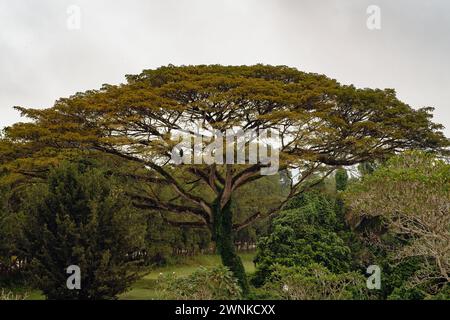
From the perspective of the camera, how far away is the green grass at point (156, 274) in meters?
19.2

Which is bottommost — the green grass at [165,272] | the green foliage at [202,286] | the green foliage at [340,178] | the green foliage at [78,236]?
the green grass at [165,272]

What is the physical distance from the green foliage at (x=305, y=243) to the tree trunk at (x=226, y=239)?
995 mm

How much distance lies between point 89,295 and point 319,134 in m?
11.8

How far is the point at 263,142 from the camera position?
20062mm

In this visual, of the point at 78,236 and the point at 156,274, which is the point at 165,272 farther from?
the point at 78,236

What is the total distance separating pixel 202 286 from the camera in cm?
1247

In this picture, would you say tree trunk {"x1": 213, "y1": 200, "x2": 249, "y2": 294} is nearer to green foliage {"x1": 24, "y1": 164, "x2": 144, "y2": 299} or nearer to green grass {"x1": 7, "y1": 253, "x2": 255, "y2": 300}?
green grass {"x1": 7, "y1": 253, "x2": 255, "y2": 300}

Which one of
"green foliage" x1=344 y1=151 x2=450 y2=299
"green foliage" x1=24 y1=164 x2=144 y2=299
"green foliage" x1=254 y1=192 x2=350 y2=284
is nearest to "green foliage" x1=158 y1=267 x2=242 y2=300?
"green foliage" x1=24 y1=164 x2=144 y2=299

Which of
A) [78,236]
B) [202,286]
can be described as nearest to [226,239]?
[202,286]

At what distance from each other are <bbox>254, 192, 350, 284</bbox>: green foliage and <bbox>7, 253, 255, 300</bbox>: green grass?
266 centimetres

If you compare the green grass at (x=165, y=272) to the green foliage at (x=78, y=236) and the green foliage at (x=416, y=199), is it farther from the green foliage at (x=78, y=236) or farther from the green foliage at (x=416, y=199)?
the green foliage at (x=416, y=199)

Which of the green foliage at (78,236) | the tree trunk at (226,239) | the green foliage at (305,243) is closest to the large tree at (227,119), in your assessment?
the tree trunk at (226,239)

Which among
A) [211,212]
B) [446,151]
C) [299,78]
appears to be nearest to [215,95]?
[299,78]

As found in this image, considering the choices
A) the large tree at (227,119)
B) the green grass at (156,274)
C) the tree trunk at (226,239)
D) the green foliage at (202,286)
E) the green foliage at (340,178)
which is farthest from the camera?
the green foliage at (340,178)
